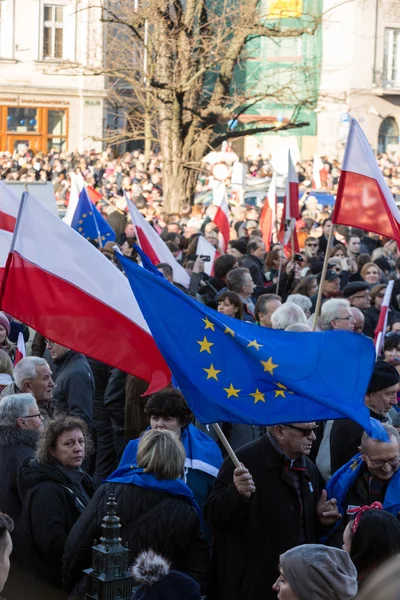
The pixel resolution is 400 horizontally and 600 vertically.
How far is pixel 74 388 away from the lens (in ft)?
23.2

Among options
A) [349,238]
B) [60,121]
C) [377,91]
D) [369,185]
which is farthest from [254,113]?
[369,185]

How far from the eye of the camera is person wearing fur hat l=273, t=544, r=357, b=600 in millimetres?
3332

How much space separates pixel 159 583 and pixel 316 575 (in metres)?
0.52

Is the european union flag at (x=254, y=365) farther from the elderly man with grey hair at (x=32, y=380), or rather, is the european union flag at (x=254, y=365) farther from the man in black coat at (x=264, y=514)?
the elderly man with grey hair at (x=32, y=380)

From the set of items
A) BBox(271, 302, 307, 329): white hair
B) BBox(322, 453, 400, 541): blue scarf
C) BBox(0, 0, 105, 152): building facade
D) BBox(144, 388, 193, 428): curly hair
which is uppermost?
BBox(0, 0, 105, 152): building facade

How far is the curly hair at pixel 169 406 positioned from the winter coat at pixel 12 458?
24.6 inches

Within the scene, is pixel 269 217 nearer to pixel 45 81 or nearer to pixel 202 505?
pixel 202 505

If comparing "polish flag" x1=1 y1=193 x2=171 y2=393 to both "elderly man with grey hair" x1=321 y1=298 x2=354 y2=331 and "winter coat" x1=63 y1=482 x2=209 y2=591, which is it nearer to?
"winter coat" x1=63 y1=482 x2=209 y2=591

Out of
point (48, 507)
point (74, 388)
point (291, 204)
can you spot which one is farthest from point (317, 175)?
point (48, 507)

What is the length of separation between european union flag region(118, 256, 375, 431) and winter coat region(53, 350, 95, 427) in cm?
220

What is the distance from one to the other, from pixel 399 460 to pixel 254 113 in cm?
4439

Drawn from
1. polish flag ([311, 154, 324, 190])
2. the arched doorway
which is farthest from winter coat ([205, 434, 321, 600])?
the arched doorway

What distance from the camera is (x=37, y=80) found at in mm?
41250

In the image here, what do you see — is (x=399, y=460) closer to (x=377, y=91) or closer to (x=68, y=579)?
(x=68, y=579)
